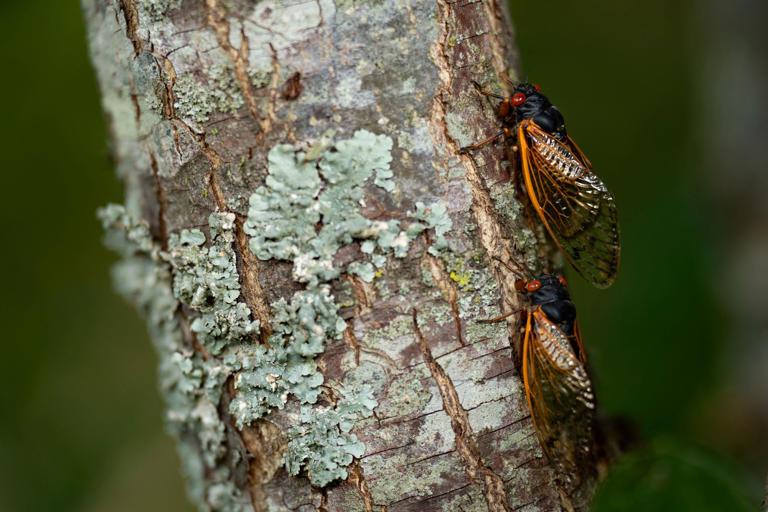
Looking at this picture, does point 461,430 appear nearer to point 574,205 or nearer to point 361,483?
point 361,483

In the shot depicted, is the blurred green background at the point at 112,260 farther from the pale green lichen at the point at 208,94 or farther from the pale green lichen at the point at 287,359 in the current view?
the pale green lichen at the point at 208,94

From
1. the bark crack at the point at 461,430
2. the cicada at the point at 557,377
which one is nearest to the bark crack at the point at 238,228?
the bark crack at the point at 461,430


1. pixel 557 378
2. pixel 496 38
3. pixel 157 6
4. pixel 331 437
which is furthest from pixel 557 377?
pixel 157 6

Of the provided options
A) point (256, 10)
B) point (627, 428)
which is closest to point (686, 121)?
point (627, 428)

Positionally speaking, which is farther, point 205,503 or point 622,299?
point 622,299

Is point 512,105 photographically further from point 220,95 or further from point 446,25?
point 220,95

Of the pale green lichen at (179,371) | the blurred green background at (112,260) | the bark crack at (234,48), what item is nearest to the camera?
the bark crack at (234,48)
